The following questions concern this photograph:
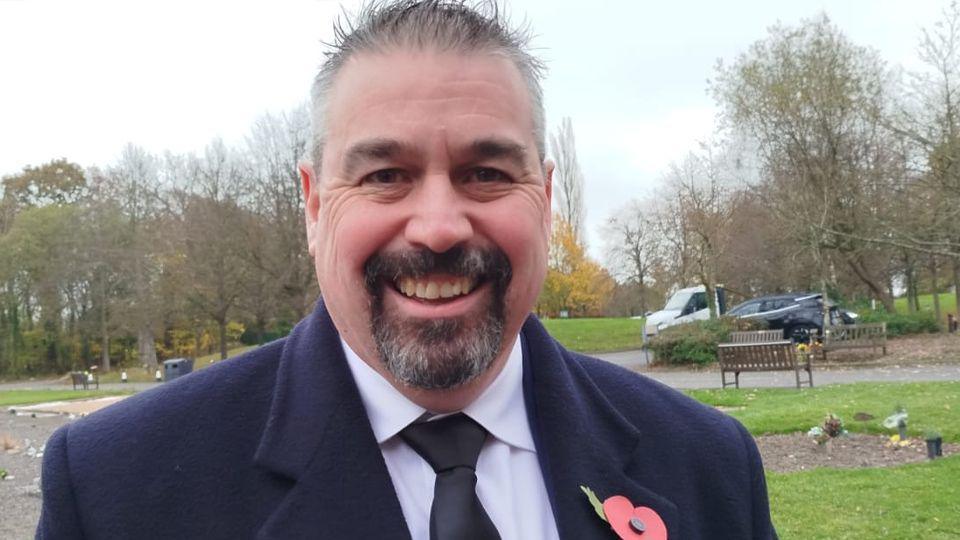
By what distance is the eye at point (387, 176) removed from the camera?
5.69 ft

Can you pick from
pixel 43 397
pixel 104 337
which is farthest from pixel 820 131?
pixel 104 337

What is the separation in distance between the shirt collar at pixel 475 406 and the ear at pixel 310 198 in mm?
268

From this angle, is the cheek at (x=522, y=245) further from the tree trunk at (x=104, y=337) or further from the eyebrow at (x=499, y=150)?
the tree trunk at (x=104, y=337)

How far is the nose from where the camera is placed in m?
1.66

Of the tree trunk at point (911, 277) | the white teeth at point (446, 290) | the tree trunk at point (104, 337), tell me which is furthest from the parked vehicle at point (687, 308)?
the white teeth at point (446, 290)

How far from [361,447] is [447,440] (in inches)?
7.4

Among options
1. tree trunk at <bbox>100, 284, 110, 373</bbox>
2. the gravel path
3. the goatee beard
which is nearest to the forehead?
the goatee beard

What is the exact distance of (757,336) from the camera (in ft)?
70.0

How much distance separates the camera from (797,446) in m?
9.77

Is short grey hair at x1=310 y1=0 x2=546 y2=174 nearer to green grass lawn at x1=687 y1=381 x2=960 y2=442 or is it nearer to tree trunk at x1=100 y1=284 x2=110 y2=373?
green grass lawn at x1=687 y1=381 x2=960 y2=442

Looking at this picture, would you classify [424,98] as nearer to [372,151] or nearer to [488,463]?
[372,151]

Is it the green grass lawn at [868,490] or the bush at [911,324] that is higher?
the bush at [911,324]

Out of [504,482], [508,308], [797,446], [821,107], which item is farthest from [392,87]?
[821,107]

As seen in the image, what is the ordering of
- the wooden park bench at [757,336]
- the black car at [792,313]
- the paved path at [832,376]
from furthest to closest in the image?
the black car at [792,313] < the wooden park bench at [757,336] < the paved path at [832,376]
